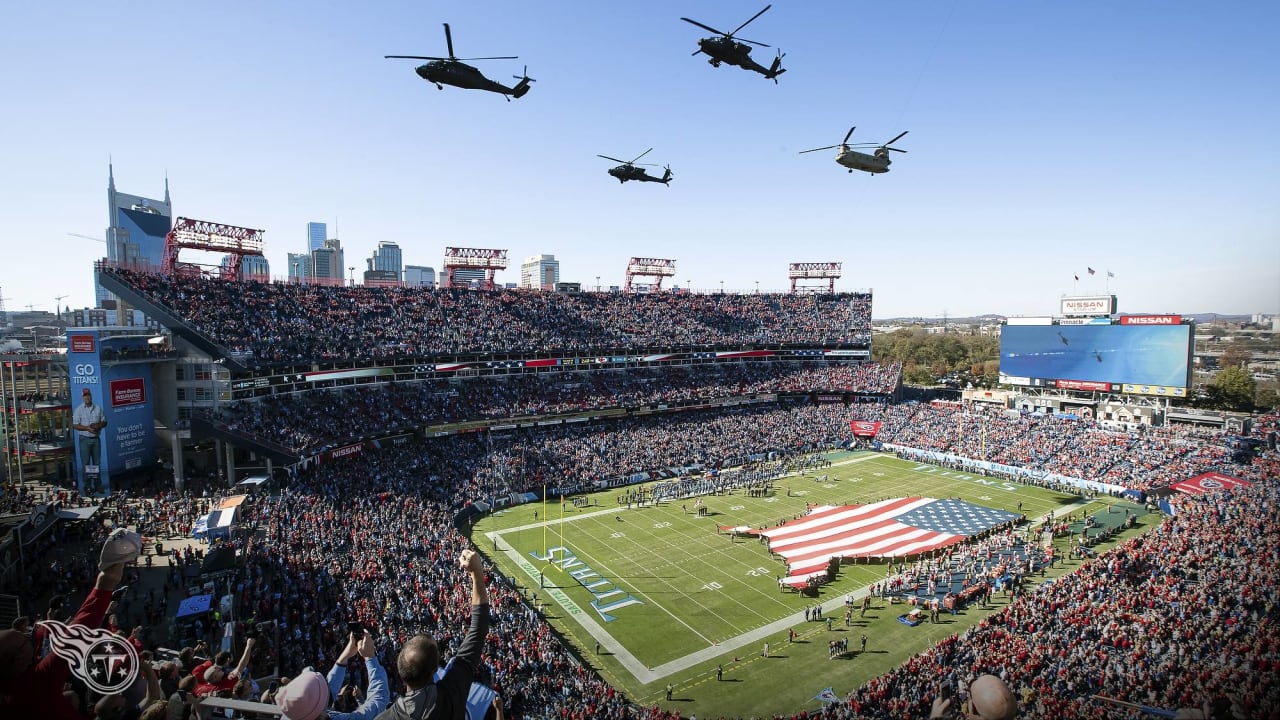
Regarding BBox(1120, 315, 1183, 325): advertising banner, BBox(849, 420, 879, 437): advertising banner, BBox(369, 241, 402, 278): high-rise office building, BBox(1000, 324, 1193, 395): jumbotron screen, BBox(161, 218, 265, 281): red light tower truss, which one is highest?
BBox(369, 241, 402, 278): high-rise office building

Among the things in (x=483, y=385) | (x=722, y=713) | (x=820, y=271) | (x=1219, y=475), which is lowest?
(x=722, y=713)

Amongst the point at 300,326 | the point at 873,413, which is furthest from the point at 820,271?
the point at 300,326

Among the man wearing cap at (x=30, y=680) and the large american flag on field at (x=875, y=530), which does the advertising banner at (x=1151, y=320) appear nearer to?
the large american flag on field at (x=875, y=530)

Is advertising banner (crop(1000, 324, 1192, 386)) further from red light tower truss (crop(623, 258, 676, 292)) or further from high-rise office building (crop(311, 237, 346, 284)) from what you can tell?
high-rise office building (crop(311, 237, 346, 284))

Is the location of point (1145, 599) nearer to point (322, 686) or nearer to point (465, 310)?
point (322, 686)

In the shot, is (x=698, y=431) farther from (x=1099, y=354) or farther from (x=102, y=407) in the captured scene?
(x=102, y=407)

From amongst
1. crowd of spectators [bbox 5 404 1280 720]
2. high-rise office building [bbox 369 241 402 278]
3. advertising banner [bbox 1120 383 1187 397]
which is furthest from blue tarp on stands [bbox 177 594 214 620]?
high-rise office building [bbox 369 241 402 278]

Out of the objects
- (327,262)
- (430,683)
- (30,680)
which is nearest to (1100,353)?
(430,683)

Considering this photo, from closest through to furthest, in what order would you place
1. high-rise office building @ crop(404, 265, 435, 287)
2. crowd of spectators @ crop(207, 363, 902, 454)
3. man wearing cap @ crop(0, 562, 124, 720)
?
man wearing cap @ crop(0, 562, 124, 720) < crowd of spectators @ crop(207, 363, 902, 454) < high-rise office building @ crop(404, 265, 435, 287)
